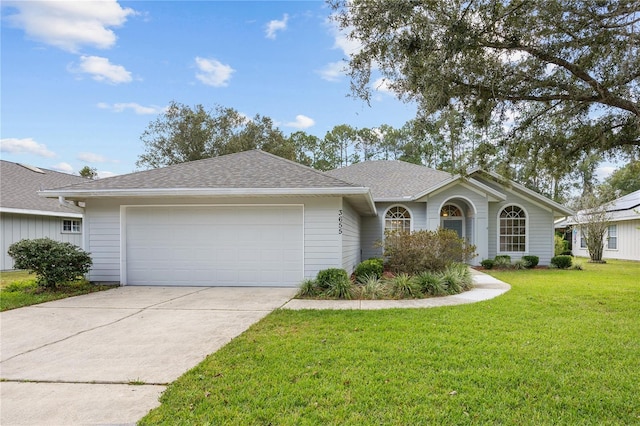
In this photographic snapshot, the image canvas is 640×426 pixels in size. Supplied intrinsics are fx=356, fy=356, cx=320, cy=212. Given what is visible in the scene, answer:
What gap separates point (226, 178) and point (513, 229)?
13401mm

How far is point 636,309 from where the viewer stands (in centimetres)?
679

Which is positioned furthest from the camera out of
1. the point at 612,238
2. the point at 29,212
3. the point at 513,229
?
the point at 612,238

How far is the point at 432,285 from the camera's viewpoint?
27.6ft

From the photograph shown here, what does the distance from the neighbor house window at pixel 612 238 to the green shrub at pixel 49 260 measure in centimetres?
2771

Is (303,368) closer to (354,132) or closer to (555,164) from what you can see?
(555,164)

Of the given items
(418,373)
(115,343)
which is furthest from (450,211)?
(115,343)

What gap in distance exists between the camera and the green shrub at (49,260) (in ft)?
27.9

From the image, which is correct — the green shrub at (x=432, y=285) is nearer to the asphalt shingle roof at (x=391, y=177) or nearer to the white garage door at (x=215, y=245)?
the white garage door at (x=215, y=245)

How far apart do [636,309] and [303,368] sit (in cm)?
689

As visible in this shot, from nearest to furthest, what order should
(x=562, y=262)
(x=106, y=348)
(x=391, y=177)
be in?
(x=106, y=348)
(x=562, y=262)
(x=391, y=177)

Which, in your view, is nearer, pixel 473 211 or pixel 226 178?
pixel 226 178

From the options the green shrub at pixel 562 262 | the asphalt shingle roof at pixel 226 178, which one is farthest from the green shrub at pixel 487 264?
the asphalt shingle roof at pixel 226 178

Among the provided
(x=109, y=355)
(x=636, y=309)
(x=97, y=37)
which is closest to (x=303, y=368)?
(x=109, y=355)

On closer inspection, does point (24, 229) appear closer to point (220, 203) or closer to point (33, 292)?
point (33, 292)
